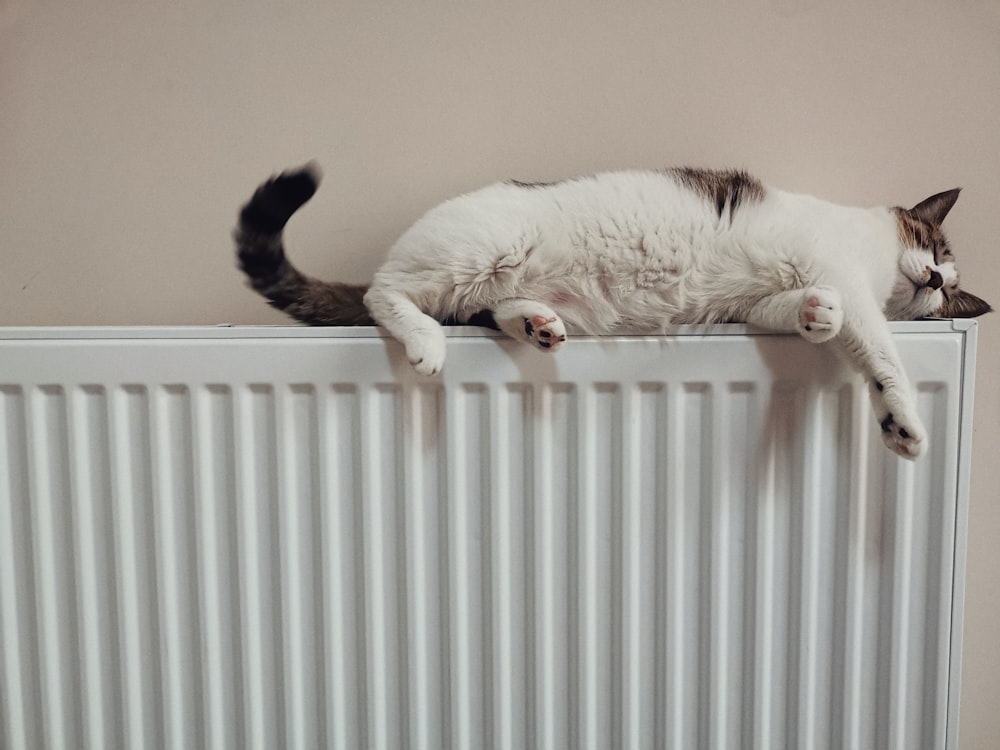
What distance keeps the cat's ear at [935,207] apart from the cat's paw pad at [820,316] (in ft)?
0.99

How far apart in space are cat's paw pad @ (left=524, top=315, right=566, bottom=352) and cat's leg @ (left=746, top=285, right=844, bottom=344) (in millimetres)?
220

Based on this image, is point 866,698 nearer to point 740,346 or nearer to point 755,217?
point 740,346

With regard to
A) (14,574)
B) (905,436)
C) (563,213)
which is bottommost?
(14,574)

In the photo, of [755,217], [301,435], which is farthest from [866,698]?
[301,435]

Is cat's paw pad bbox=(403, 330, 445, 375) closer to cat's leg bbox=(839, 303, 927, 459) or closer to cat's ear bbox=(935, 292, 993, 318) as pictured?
cat's leg bbox=(839, 303, 927, 459)

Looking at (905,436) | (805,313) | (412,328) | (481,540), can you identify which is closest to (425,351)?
(412,328)

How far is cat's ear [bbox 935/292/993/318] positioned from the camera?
882mm

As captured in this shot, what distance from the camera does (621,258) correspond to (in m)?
0.79

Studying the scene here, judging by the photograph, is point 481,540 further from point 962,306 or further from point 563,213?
point 962,306

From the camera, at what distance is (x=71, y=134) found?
999 mm

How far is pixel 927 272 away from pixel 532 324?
0.51m

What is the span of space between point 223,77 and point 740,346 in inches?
31.3

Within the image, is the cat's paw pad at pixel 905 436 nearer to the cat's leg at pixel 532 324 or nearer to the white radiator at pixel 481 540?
the white radiator at pixel 481 540

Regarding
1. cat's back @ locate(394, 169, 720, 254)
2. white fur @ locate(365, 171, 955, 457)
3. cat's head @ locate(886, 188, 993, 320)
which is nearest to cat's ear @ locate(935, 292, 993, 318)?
cat's head @ locate(886, 188, 993, 320)
